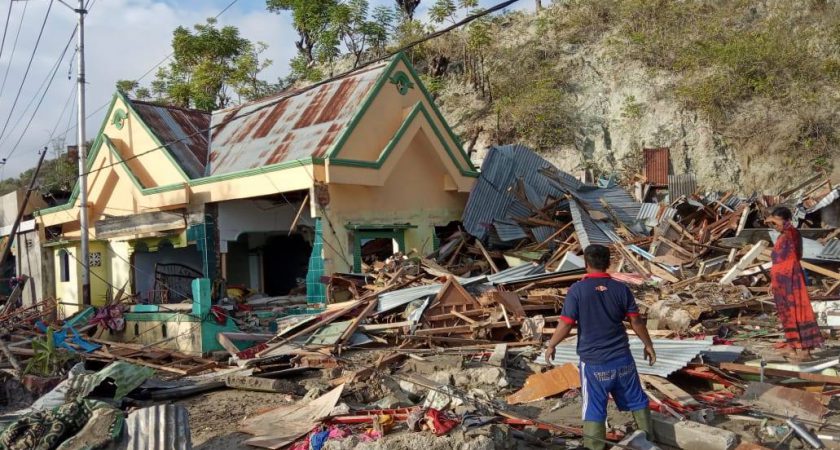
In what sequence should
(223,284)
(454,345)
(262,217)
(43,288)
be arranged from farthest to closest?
(43,288) → (262,217) → (223,284) → (454,345)

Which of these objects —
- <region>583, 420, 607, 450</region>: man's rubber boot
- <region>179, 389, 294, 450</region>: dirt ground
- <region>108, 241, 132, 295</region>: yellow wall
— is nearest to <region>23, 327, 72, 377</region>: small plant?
<region>179, 389, 294, 450</region>: dirt ground

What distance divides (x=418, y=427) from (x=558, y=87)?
28069 mm

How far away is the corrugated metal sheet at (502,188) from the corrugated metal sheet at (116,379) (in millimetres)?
8977

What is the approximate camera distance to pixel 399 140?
14516mm

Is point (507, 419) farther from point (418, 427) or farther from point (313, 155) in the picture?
point (313, 155)

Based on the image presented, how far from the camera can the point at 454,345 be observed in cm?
1040

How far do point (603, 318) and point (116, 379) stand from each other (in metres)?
5.94

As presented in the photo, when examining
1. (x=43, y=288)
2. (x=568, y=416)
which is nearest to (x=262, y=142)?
(x=43, y=288)

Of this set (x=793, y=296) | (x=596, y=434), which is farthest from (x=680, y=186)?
(x=596, y=434)

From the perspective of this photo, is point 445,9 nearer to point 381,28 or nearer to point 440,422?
point 381,28

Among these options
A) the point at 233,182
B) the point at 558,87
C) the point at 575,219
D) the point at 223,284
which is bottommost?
the point at 223,284

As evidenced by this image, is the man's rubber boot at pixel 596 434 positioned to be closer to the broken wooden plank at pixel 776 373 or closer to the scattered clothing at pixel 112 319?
the broken wooden plank at pixel 776 373

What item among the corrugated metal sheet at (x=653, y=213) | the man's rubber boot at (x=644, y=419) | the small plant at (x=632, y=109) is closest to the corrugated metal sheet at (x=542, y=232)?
the corrugated metal sheet at (x=653, y=213)

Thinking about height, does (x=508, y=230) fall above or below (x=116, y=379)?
above
